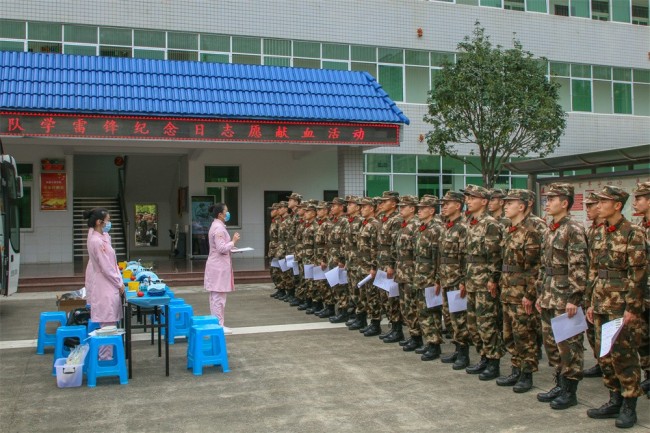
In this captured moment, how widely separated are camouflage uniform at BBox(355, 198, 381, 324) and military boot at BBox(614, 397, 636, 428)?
424cm

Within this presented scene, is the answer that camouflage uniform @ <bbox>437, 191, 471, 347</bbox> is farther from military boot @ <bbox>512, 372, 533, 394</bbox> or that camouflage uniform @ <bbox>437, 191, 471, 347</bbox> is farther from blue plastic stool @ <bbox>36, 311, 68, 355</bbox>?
blue plastic stool @ <bbox>36, 311, 68, 355</bbox>

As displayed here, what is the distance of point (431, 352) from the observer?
786 centimetres

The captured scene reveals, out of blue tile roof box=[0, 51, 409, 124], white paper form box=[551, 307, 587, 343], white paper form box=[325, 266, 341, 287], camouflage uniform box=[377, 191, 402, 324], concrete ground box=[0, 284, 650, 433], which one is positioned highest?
blue tile roof box=[0, 51, 409, 124]

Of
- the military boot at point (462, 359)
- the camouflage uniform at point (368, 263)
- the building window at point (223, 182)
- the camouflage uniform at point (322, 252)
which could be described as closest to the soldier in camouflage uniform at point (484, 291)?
the military boot at point (462, 359)

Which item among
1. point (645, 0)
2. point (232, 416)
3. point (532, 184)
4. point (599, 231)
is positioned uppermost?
point (645, 0)

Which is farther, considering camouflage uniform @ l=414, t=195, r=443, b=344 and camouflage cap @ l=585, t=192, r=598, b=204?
camouflage uniform @ l=414, t=195, r=443, b=344

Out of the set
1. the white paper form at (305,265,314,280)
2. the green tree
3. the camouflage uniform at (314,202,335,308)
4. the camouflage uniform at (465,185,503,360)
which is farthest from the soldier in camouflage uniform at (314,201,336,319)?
the green tree

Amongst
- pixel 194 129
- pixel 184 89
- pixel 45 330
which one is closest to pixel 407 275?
pixel 45 330

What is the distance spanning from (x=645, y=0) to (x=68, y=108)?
23237mm

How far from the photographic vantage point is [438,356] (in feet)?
26.0

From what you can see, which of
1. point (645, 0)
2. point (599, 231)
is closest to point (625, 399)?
point (599, 231)

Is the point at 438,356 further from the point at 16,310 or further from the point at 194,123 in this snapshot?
the point at 194,123

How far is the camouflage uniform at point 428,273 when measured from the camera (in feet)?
25.8

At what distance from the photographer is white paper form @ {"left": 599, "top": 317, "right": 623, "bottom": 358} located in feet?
17.4
